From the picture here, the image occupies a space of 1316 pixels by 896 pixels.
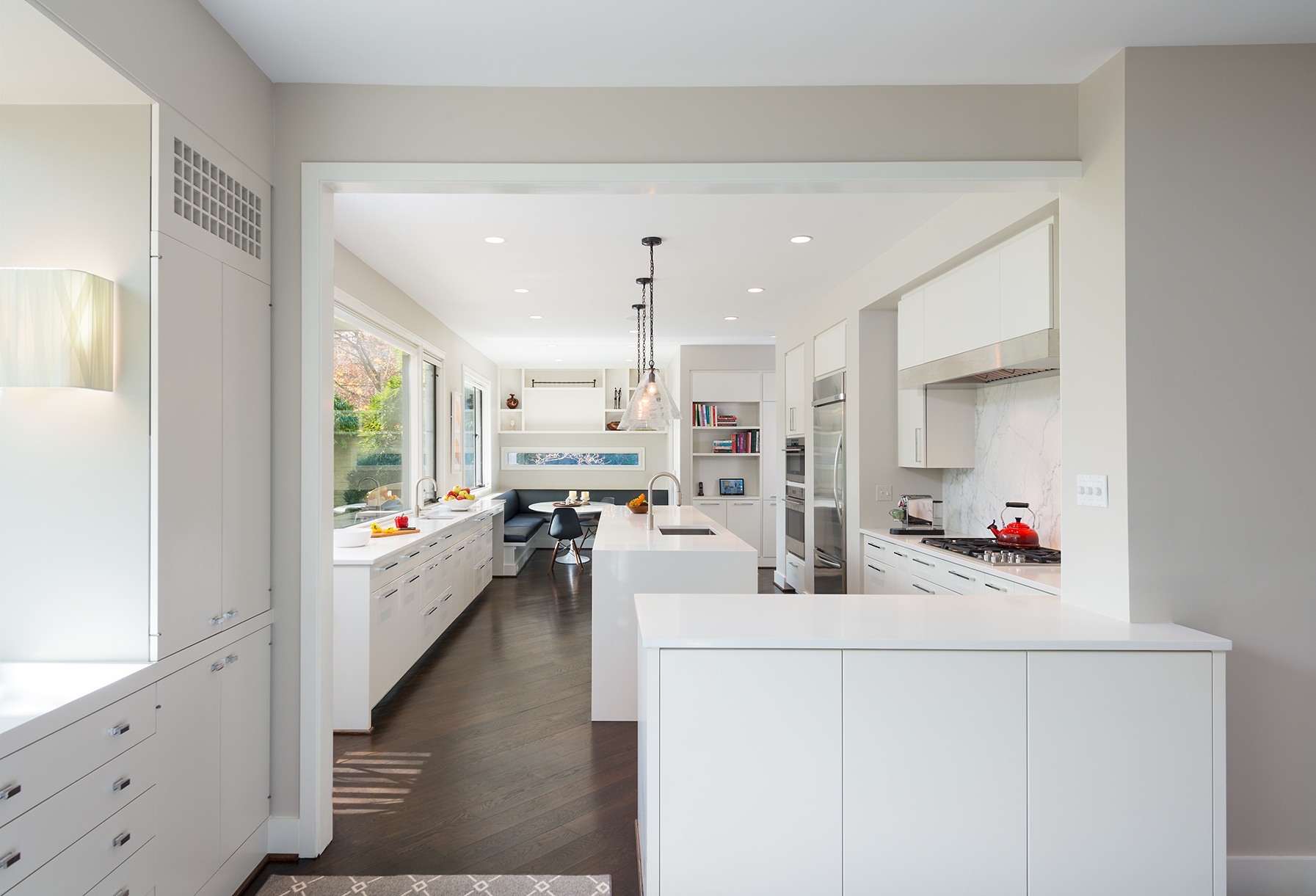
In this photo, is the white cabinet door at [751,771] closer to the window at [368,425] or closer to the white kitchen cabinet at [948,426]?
the white kitchen cabinet at [948,426]

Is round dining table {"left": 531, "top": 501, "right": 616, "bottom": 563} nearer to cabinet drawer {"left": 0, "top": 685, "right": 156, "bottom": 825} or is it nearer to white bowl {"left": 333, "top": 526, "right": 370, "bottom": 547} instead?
white bowl {"left": 333, "top": 526, "right": 370, "bottom": 547}

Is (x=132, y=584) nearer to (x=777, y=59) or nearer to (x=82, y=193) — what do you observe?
(x=82, y=193)

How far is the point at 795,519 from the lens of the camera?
660cm

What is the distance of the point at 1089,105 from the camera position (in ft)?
7.70

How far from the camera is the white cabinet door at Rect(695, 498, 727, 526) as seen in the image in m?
8.21

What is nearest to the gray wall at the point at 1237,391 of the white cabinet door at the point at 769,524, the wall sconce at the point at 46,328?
the wall sconce at the point at 46,328

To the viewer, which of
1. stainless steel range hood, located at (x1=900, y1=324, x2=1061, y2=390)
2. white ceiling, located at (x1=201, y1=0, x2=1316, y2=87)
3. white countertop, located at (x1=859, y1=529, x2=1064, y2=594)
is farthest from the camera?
stainless steel range hood, located at (x1=900, y1=324, x2=1061, y2=390)

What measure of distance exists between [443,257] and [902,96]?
116 inches

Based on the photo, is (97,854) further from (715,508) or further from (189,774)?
(715,508)

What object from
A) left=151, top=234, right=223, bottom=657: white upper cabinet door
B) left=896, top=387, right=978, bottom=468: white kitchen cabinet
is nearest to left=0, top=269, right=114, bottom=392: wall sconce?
left=151, top=234, right=223, bottom=657: white upper cabinet door

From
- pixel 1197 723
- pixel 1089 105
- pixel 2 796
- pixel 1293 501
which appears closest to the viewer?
pixel 2 796

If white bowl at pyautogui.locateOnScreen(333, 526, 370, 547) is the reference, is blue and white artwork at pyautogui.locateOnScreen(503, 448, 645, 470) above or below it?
above

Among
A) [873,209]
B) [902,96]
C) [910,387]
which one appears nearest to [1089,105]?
[902,96]

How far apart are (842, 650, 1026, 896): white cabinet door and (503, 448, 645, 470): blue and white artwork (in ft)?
27.1
